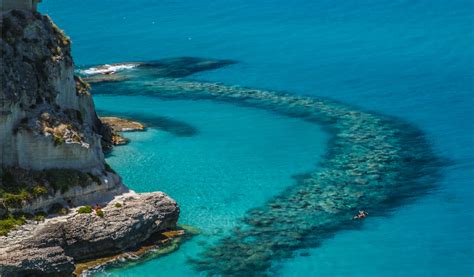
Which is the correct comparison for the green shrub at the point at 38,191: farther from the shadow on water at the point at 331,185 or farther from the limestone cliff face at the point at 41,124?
the shadow on water at the point at 331,185

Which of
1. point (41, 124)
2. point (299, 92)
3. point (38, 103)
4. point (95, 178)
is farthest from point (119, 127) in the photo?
point (41, 124)

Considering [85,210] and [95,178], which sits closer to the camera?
[85,210]

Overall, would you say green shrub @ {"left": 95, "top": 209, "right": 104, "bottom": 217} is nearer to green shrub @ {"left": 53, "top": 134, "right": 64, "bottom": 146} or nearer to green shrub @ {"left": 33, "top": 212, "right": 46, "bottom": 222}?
green shrub @ {"left": 33, "top": 212, "right": 46, "bottom": 222}

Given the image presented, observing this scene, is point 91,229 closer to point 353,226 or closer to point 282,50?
point 353,226

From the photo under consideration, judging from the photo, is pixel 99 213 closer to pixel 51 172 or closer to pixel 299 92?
pixel 51 172

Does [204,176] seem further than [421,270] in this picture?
Yes

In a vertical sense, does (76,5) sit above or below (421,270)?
above

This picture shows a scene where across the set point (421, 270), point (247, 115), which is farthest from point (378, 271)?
point (247, 115)

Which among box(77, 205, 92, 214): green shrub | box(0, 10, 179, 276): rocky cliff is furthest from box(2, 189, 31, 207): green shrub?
box(77, 205, 92, 214): green shrub
